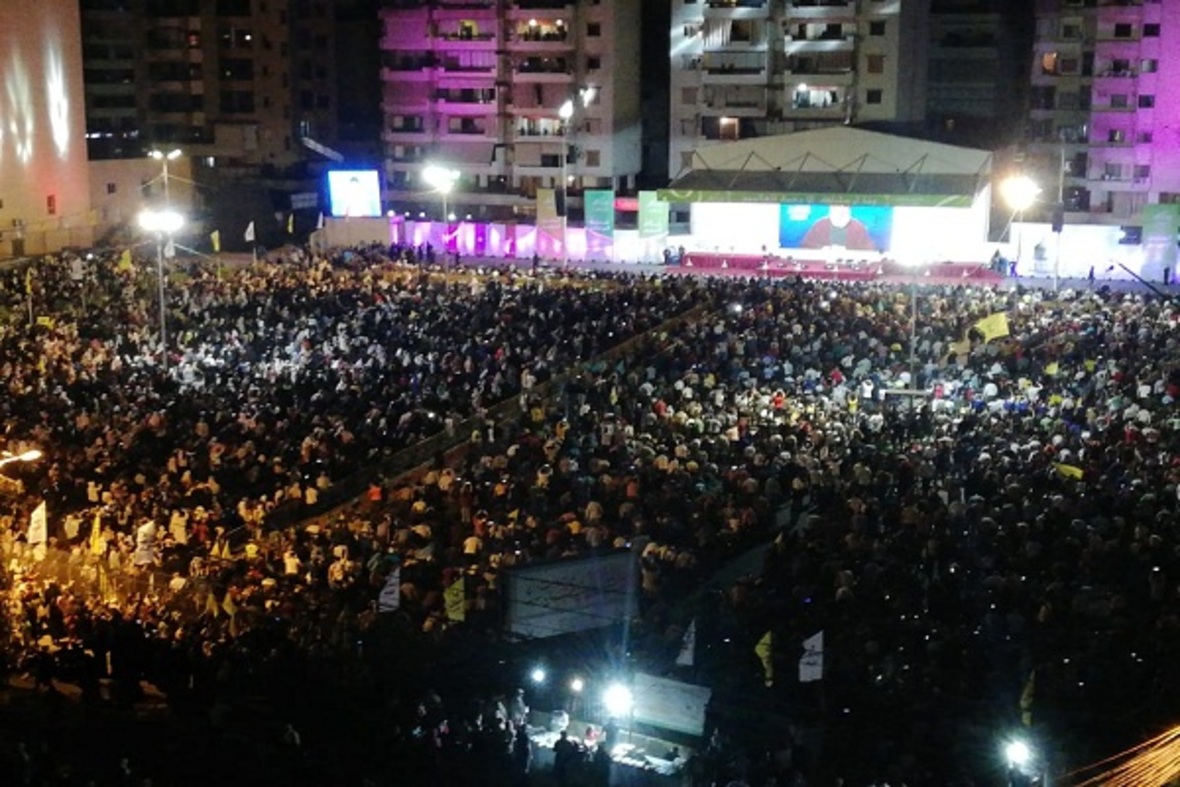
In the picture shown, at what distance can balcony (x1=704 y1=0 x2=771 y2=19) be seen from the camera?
50.8m

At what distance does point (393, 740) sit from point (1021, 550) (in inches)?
257

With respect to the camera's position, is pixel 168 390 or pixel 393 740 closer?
pixel 393 740

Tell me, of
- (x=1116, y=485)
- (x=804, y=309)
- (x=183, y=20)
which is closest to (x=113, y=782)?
(x=1116, y=485)

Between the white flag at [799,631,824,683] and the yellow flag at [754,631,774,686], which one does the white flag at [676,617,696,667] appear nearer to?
the yellow flag at [754,631,774,686]

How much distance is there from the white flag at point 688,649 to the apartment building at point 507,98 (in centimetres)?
4052

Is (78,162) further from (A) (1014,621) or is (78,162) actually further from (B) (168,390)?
(A) (1014,621)

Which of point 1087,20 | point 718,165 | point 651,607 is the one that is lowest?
point 651,607

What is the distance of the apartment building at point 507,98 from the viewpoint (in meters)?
53.7

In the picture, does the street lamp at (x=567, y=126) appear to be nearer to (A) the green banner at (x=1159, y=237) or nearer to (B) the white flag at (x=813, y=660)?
(A) the green banner at (x=1159, y=237)

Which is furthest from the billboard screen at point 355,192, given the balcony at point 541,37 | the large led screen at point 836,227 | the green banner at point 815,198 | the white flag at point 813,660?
the white flag at point 813,660

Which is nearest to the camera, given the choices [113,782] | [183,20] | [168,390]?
[113,782]

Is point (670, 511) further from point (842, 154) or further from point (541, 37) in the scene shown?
point (541, 37)

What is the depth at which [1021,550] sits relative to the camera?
14812 mm

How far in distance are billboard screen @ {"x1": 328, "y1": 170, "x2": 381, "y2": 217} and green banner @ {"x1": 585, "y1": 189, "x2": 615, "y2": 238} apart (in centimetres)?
879
